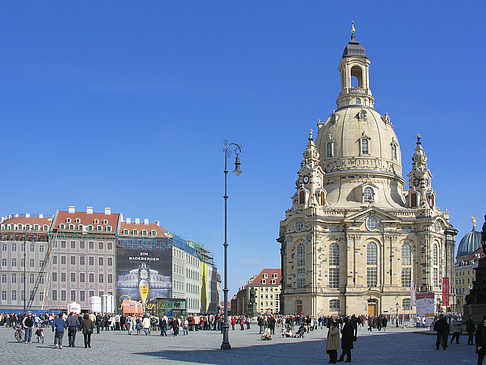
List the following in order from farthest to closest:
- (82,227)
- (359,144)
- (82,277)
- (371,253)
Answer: (82,227), (82,277), (359,144), (371,253)

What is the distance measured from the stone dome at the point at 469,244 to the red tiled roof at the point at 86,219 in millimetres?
93711

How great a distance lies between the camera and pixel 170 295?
10031 centimetres

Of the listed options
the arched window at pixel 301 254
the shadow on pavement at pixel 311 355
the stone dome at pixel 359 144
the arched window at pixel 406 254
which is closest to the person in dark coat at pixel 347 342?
the shadow on pavement at pixel 311 355

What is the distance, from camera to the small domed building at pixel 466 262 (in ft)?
470

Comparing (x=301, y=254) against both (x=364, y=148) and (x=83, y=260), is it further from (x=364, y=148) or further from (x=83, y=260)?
(x=83, y=260)

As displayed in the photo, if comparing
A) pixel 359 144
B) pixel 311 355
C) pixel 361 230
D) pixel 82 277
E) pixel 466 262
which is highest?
pixel 359 144

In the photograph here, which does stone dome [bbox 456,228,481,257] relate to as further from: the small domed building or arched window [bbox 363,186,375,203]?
arched window [bbox 363,186,375,203]

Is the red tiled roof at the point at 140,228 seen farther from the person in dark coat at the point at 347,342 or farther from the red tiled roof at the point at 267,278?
the person in dark coat at the point at 347,342

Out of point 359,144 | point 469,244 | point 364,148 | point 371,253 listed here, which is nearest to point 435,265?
point 371,253

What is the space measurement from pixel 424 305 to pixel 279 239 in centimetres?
4859

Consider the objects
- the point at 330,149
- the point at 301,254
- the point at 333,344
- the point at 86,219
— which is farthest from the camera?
the point at 86,219

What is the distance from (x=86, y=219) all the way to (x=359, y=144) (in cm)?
4056

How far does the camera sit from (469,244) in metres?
165

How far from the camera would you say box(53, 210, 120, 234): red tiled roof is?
100375mm
